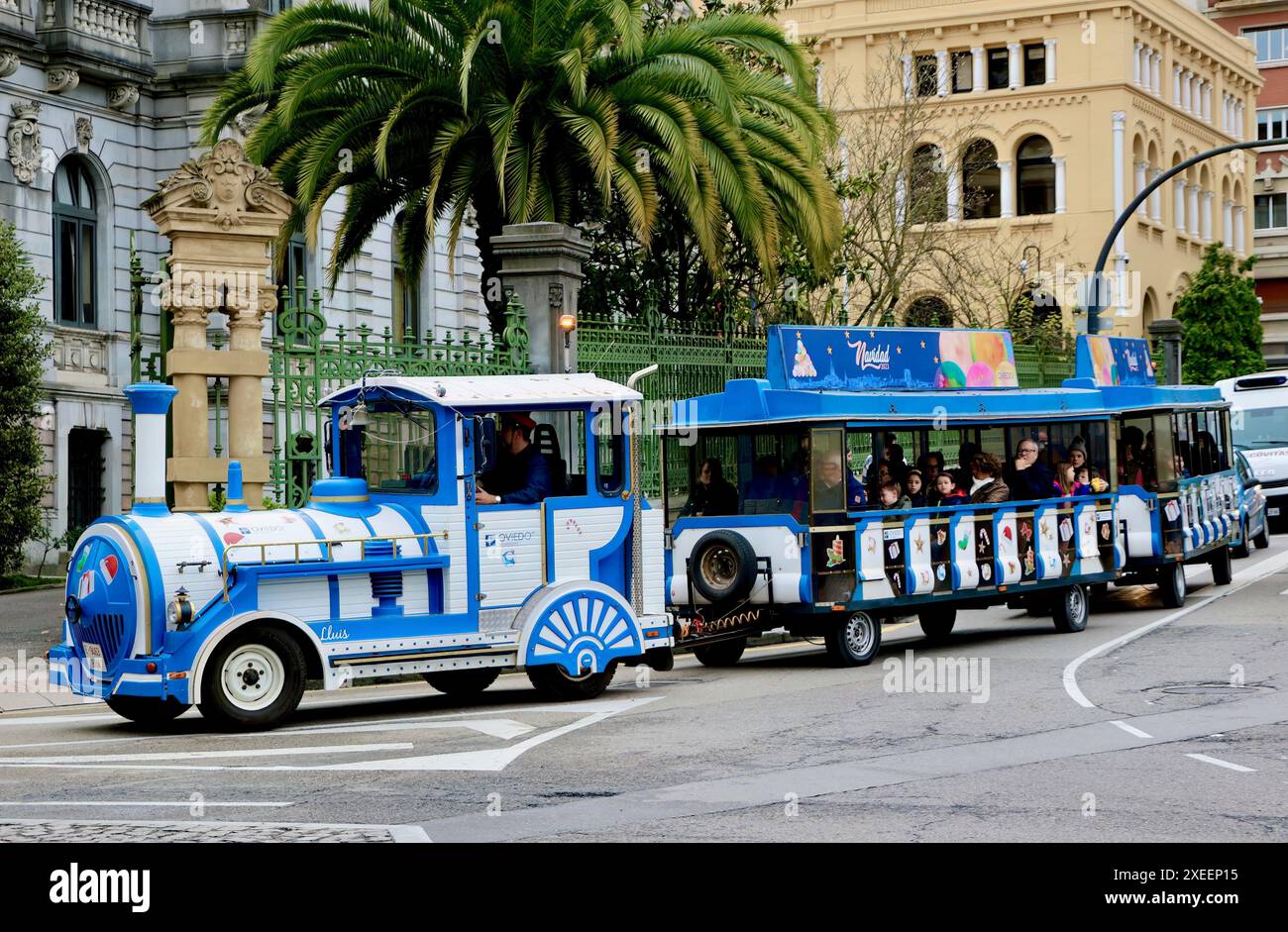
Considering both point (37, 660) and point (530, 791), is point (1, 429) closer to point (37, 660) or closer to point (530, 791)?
point (37, 660)

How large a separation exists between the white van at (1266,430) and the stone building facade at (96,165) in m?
16.1

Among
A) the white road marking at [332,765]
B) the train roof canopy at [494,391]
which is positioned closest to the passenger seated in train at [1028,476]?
the train roof canopy at [494,391]

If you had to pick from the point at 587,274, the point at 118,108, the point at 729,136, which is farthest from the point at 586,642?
the point at 118,108

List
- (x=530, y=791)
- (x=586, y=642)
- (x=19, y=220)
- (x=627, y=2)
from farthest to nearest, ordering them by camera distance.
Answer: (x=19, y=220), (x=627, y=2), (x=586, y=642), (x=530, y=791)

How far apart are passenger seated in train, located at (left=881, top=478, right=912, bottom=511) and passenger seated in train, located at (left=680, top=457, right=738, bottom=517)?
1.41 m

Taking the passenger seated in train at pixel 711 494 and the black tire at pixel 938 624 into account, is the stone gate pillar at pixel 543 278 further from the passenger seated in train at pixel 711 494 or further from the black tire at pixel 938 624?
the black tire at pixel 938 624

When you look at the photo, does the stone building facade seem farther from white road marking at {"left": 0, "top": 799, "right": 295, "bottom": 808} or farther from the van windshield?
white road marking at {"left": 0, "top": 799, "right": 295, "bottom": 808}

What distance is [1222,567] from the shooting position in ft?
80.3

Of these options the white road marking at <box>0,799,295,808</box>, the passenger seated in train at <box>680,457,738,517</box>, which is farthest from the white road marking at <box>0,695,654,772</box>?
the passenger seated in train at <box>680,457,738,517</box>

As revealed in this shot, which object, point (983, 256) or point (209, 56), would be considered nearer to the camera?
point (209, 56)

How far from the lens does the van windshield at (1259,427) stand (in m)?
35.2
